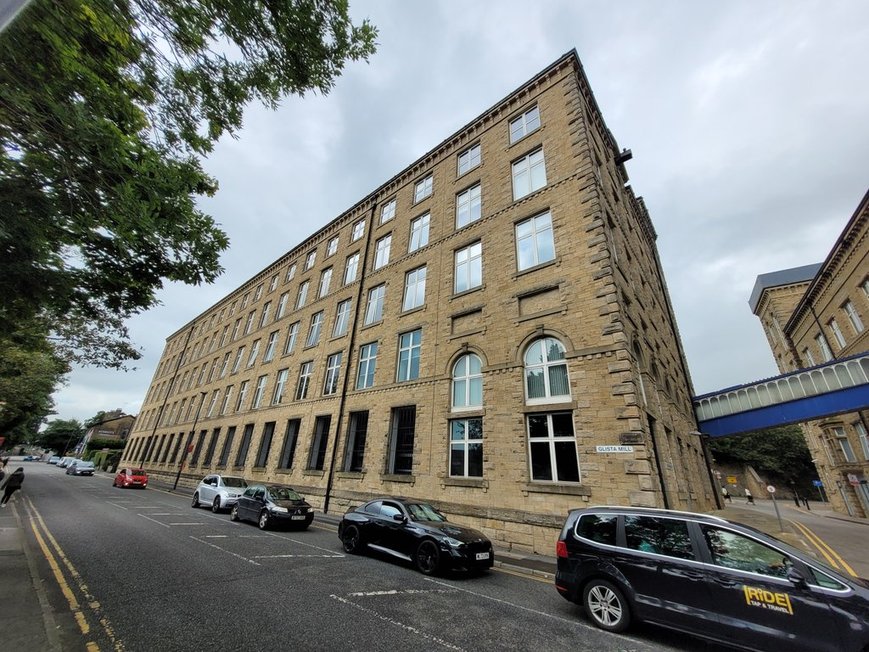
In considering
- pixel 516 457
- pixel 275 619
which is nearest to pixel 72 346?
pixel 275 619

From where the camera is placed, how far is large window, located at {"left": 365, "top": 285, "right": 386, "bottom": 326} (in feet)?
63.0

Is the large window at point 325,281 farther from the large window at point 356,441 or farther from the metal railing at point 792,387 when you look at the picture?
the metal railing at point 792,387

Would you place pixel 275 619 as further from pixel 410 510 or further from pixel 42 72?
pixel 42 72

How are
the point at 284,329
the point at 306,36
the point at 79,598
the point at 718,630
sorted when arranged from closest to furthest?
the point at 718,630
the point at 79,598
the point at 306,36
the point at 284,329

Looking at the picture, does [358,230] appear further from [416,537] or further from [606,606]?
[606,606]

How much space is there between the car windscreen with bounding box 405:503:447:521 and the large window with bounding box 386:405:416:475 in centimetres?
466

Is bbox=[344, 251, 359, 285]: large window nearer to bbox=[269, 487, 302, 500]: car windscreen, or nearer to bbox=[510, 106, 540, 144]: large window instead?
bbox=[510, 106, 540, 144]: large window

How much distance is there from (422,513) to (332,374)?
12433 mm

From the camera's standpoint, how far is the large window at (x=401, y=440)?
574 inches

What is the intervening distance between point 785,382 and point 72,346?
35.3 meters

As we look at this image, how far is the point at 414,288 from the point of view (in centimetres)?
1778

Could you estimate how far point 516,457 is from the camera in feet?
36.2

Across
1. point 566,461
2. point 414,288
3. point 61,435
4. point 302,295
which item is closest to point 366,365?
point 414,288

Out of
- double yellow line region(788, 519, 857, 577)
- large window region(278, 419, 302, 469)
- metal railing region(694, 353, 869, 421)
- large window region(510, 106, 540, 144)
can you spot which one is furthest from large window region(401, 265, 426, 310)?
metal railing region(694, 353, 869, 421)
